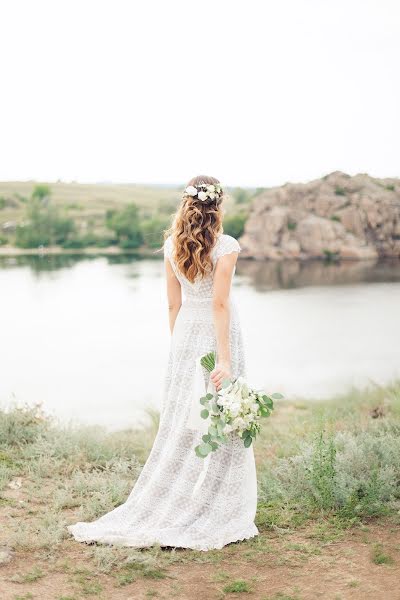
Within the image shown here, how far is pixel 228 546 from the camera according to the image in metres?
3.48

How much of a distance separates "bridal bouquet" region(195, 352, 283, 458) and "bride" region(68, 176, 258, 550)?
0.50 feet

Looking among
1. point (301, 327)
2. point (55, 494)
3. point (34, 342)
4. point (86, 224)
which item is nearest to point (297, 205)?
point (301, 327)

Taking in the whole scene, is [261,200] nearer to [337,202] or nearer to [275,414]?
[337,202]

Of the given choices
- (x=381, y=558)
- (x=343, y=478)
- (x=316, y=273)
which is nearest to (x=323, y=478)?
(x=343, y=478)

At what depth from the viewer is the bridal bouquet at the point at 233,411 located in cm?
325

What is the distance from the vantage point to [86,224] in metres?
26.0

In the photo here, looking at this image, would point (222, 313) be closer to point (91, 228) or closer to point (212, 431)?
point (212, 431)

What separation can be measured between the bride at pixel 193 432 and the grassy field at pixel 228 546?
13 centimetres

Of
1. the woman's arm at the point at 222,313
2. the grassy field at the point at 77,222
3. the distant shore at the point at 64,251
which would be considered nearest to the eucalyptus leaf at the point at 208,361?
the woman's arm at the point at 222,313

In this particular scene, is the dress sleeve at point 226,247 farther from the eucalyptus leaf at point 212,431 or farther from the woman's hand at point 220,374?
the eucalyptus leaf at point 212,431

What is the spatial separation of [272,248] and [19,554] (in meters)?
22.1

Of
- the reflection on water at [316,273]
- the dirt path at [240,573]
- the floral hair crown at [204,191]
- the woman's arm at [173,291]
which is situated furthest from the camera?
the reflection on water at [316,273]

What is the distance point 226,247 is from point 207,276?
199 millimetres

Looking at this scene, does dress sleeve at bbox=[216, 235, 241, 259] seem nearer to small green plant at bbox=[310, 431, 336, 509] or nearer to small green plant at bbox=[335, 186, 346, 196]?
small green plant at bbox=[310, 431, 336, 509]
